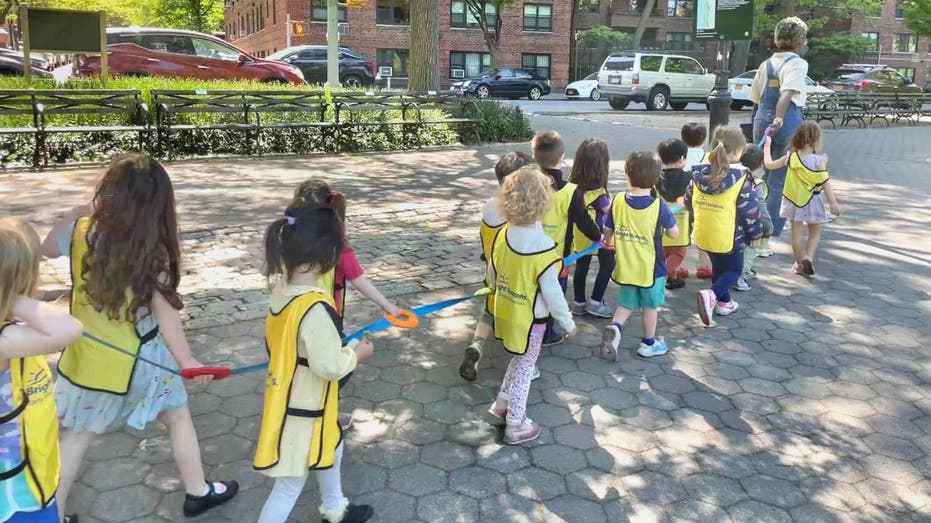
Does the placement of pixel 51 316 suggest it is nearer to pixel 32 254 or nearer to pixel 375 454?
pixel 32 254

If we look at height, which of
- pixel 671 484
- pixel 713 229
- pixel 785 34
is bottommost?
pixel 671 484

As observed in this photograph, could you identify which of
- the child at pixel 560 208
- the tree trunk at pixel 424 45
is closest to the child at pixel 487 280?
the child at pixel 560 208

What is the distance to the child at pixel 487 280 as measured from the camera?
427 centimetres

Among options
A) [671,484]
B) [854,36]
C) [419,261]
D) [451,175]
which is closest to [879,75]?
[854,36]

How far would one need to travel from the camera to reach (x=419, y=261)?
6.71 metres

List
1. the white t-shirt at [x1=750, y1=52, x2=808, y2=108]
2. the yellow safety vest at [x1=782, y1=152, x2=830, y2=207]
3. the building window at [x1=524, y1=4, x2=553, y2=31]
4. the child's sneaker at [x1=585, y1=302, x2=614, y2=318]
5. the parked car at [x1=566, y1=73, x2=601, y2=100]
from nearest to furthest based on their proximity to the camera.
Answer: the child's sneaker at [x1=585, y1=302, x2=614, y2=318] → the yellow safety vest at [x1=782, y1=152, x2=830, y2=207] → the white t-shirt at [x1=750, y1=52, x2=808, y2=108] → the parked car at [x1=566, y1=73, x2=601, y2=100] → the building window at [x1=524, y1=4, x2=553, y2=31]

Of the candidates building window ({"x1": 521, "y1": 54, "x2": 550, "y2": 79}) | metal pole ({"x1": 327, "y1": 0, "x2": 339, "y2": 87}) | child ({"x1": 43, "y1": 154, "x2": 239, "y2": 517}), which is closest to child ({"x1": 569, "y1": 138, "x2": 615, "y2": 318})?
child ({"x1": 43, "y1": 154, "x2": 239, "y2": 517})

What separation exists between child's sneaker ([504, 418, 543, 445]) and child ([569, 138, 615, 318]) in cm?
153

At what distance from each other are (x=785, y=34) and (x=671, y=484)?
540 centimetres

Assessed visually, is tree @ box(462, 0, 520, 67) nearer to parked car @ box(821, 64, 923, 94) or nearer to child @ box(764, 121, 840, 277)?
parked car @ box(821, 64, 923, 94)

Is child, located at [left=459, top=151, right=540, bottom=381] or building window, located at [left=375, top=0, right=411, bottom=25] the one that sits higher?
building window, located at [left=375, top=0, right=411, bottom=25]

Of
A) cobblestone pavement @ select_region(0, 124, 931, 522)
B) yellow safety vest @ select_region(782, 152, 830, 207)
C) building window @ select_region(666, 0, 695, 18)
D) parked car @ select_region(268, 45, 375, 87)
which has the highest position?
building window @ select_region(666, 0, 695, 18)

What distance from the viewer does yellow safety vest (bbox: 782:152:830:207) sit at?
→ 617 cm

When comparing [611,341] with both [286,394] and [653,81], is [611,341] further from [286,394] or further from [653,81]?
[653,81]
